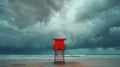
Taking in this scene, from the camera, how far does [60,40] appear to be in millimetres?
43625

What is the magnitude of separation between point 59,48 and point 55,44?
1336 millimetres

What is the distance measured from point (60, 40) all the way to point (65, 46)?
1.94 meters

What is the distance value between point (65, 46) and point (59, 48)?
1.48 metres

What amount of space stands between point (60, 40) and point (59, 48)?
6.38ft

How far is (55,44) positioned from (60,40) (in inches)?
59.2

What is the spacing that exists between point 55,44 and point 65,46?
2.40 meters

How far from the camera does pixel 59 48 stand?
44.1 meters

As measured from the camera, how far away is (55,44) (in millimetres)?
43875

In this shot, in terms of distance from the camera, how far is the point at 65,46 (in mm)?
44250
